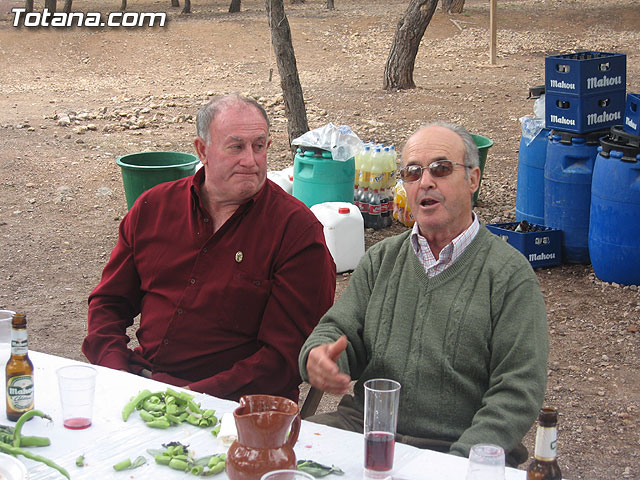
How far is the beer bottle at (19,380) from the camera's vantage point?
243 cm

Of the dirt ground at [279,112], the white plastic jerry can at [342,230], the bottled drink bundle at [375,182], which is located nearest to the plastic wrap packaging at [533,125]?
the dirt ground at [279,112]

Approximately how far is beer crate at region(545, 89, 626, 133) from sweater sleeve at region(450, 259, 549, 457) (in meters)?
4.10

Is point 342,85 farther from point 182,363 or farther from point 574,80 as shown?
point 182,363

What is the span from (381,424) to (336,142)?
16.6 feet

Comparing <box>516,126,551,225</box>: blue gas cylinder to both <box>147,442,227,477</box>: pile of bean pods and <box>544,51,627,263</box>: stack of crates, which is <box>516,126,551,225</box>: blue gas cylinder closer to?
<box>544,51,627,263</box>: stack of crates

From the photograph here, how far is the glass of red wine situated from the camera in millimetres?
2092

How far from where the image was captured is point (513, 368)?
2586mm

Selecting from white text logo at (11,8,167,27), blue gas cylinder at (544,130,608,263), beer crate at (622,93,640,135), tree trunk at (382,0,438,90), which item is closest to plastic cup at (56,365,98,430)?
beer crate at (622,93,640,135)

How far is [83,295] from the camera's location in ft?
21.2

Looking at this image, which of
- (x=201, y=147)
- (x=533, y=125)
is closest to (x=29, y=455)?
(x=201, y=147)

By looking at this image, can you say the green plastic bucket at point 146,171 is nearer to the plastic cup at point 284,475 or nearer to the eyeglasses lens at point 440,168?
the eyeglasses lens at point 440,168

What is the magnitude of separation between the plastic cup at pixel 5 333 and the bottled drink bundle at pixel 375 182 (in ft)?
16.5

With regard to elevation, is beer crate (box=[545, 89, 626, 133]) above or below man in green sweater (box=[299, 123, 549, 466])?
above

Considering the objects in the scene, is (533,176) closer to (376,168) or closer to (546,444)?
(376,168)
